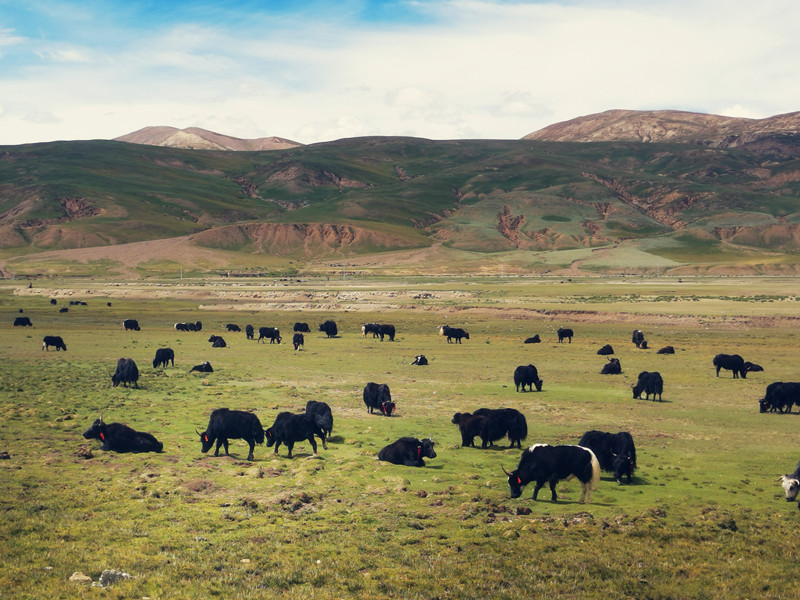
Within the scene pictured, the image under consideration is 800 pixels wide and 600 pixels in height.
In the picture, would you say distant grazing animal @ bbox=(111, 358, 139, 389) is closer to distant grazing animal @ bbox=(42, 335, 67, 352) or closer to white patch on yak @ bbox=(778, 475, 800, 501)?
distant grazing animal @ bbox=(42, 335, 67, 352)

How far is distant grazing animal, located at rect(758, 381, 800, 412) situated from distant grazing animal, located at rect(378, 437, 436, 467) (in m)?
14.6

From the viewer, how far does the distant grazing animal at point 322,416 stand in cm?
2048

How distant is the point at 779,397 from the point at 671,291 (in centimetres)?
7283

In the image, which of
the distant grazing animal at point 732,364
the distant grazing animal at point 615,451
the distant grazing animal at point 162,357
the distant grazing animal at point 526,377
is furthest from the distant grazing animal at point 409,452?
the distant grazing animal at point 732,364

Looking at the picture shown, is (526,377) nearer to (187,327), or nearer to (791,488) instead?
(791,488)

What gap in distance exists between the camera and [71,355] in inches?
1587

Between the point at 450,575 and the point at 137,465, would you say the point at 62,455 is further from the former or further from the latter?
the point at 450,575

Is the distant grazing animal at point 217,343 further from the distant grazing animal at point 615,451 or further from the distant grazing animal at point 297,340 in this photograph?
the distant grazing animal at point 615,451

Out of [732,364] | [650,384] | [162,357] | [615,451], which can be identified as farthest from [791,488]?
[162,357]

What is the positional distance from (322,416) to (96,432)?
627cm

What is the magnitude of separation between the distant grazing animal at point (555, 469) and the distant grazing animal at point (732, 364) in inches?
847

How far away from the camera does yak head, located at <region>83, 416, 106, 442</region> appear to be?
19.1m

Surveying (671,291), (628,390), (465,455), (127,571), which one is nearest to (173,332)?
(628,390)

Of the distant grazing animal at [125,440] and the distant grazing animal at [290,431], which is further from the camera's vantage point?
the distant grazing animal at [290,431]
